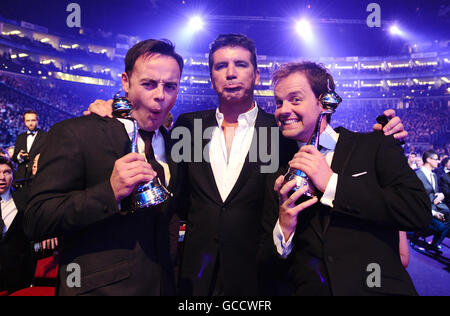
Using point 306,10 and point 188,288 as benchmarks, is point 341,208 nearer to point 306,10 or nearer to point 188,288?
point 188,288

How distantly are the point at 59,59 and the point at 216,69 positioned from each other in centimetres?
3836

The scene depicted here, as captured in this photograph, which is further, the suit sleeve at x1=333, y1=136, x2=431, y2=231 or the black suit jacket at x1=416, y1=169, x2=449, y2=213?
the black suit jacket at x1=416, y1=169, x2=449, y2=213

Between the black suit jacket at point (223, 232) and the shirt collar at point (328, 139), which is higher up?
the shirt collar at point (328, 139)

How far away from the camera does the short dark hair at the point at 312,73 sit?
172 centimetres

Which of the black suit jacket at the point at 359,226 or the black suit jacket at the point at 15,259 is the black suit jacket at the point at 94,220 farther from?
the black suit jacket at the point at 15,259

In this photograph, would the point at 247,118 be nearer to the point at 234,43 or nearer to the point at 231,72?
the point at 231,72

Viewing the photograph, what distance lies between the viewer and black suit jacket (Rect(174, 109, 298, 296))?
1893 millimetres

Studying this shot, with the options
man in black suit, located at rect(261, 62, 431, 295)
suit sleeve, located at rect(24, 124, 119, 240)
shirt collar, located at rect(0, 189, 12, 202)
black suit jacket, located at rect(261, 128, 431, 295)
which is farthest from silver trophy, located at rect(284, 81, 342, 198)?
shirt collar, located at rect(0, 189, 12, 202)

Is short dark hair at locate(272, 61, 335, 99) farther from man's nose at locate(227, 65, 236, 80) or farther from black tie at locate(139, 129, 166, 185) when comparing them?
black tie at locate(139, 129, 166, 185)

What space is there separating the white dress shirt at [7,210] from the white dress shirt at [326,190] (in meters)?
3.24

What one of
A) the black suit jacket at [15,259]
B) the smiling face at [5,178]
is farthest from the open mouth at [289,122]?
the smiling face at [5,178]

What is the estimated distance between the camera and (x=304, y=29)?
2655 centimetres

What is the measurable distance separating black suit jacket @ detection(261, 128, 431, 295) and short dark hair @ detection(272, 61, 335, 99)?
34cm

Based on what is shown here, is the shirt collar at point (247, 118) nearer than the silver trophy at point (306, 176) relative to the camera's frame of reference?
No
